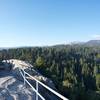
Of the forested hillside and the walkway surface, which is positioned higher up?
the walkway surface

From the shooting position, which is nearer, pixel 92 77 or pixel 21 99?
pixel 21 99

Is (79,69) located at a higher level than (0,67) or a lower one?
lower

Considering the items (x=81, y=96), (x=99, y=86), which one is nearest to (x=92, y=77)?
(x=99, y=86)

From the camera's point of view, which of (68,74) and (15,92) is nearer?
(15,92)

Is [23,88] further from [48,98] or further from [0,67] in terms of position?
A: [0,67]

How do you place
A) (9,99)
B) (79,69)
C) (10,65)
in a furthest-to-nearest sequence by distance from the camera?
(79,69) → (10,65) → (9,99)

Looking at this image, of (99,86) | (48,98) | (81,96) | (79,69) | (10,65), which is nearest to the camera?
(48,98)

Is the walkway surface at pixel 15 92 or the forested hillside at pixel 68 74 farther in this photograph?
the forested hillside at pixel 68 74

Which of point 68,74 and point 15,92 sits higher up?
point 15,92

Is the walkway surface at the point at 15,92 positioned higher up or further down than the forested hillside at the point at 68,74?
higher up

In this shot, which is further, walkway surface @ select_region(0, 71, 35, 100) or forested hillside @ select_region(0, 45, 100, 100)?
forested hillside @ select_region(0, 45, 100, 100)

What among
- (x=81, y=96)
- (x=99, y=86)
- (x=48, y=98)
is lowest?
(x=99, y=86)
